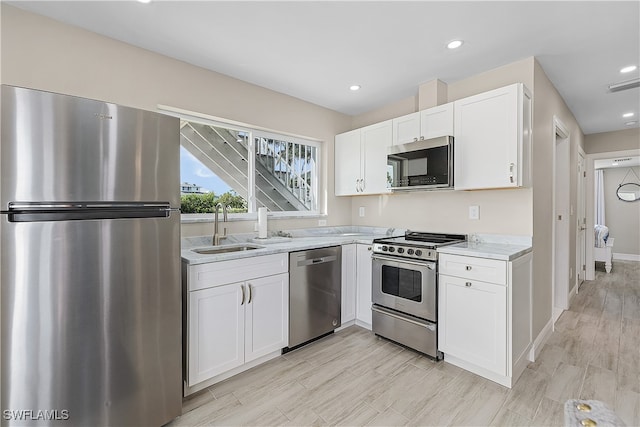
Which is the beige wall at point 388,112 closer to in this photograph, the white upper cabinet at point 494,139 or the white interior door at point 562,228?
the white upper cabinet at point 494,139

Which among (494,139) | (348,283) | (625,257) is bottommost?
(625,257)

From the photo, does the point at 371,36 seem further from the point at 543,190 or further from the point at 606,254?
the point at 606,254

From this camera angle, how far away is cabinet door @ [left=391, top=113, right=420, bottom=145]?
3.01 meters

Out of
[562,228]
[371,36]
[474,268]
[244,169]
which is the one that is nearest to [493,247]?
[474,268]

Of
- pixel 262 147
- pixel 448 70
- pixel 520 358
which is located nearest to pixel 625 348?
pixel 520 358

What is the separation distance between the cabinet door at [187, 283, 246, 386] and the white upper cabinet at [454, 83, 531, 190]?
2.21 meters

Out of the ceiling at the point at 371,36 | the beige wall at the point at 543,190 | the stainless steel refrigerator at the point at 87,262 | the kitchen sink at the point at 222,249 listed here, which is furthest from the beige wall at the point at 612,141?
the stainless steel refrigerator at the point at 87,262

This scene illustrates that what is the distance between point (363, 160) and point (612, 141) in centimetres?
445

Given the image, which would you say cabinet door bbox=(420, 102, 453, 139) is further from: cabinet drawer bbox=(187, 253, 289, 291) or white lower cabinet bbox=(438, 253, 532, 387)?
cabinet drawer bbox=(187, 253, 289, 291)

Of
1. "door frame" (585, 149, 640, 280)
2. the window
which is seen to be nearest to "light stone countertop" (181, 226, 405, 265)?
the window

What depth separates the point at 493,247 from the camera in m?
2.51

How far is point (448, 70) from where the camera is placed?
2719 millimetres

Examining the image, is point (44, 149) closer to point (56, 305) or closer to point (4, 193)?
point (4, 193)

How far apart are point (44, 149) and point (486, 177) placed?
116 inches
